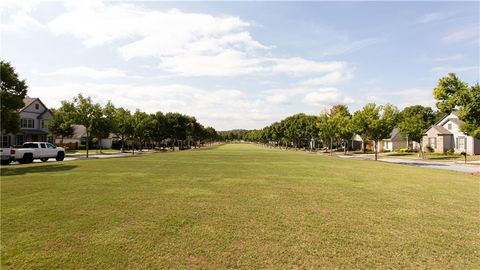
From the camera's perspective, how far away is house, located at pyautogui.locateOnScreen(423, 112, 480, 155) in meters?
51.7

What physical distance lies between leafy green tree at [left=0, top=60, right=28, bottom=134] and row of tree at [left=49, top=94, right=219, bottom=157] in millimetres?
16660

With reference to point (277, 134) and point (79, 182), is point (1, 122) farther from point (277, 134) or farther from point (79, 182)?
point (277, 134)

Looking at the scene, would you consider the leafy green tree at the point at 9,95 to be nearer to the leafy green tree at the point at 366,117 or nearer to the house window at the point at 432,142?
the leafy green tree at the point at 366,117

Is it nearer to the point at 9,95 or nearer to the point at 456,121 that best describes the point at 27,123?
the point at 9,95

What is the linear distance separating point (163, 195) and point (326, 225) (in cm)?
691

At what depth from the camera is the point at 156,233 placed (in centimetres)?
764

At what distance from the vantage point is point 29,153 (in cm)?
3169

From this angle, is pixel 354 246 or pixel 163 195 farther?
pixel 163 195

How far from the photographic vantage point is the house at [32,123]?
5316cm

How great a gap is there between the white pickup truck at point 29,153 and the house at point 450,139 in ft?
192

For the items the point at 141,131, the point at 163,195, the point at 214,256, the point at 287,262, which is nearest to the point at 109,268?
the point at 214,256

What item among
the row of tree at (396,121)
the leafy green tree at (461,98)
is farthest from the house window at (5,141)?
the leafy green tree at (461,98)

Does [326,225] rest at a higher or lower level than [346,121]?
lower

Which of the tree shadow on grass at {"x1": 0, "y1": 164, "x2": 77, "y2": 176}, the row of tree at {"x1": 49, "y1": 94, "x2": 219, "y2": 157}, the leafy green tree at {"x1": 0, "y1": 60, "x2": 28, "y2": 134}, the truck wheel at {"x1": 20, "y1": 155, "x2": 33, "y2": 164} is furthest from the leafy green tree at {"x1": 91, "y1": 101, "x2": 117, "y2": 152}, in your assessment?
the tree shadow on grass at {"x1": 0, "y1": 164, "x2": 77, "y2": 176}
